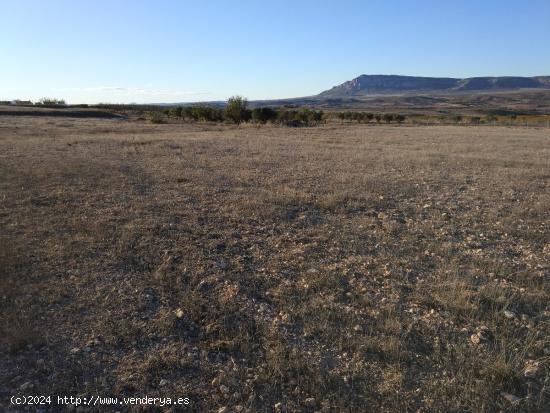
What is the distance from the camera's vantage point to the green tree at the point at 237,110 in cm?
5738

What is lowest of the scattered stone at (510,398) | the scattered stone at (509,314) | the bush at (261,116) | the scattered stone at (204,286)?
the scattered stone at (510,398)

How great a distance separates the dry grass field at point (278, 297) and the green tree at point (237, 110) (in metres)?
47.8

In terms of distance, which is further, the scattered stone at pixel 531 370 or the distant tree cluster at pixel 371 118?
the distant tree cluster at pixel 371 118

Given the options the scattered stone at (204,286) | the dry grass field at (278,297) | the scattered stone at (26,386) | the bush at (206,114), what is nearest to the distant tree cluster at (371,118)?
the bush at (206,114)

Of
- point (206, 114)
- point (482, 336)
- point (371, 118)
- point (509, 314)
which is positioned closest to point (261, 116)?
point (206, 114)

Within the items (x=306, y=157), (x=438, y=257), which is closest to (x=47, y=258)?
(x=438, y=257)

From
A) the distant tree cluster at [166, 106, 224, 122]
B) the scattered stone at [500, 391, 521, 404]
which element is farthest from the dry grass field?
the distant tree cluster at [166, 106, 224, 122]

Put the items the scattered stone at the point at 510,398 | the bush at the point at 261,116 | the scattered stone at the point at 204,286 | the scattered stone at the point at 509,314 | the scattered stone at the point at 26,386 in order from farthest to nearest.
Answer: the bush at the point at 261,116
the scattered stone at the point at 204,286
the scattered stone at the point at 509,314
the scattered stone at the point at 26,386
the scattered stone at the point at 510,398

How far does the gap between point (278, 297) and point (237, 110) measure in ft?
178

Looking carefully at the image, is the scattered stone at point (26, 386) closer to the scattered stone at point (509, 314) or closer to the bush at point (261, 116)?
the scattered stone at point (509, 314)

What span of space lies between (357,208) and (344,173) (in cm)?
471

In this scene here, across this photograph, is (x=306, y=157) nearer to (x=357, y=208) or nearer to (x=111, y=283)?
(x=357, y=208)

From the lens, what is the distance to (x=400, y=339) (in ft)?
14.6

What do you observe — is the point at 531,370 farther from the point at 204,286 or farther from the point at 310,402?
the point at 204,286
